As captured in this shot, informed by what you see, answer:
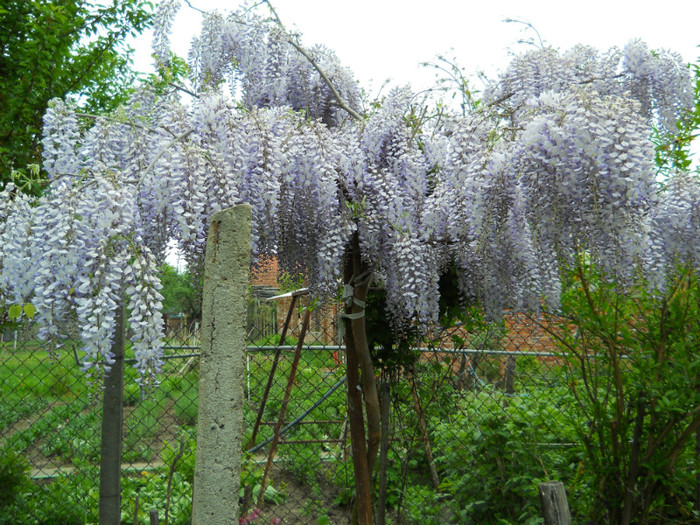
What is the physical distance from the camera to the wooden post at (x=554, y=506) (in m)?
2.22

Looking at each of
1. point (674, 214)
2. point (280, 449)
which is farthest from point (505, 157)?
point (280, 449)

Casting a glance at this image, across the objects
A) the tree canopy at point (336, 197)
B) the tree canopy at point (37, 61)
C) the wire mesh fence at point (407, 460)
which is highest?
the tree canopy at point (37, 61)

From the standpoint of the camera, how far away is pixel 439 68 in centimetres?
351

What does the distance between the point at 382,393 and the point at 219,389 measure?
7.06ft

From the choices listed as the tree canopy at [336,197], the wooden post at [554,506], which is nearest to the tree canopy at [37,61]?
the tree canopy at [336,197]

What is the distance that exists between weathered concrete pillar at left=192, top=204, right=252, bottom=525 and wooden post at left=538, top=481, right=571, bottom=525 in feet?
4.44

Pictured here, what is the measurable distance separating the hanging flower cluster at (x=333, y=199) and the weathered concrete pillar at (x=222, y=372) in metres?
0.56

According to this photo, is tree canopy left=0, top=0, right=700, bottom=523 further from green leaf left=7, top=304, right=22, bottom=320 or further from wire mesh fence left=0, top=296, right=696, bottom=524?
wire mesh fence left=0, top=296, right=696, bottom=524

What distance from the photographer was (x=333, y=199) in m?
2.55

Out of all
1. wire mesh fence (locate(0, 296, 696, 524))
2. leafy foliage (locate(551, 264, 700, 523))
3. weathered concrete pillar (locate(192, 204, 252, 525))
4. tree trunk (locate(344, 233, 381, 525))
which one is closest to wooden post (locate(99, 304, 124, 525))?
wire mesh fence (locate(0, 296, 696, 524))

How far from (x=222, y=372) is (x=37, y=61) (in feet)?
11.3

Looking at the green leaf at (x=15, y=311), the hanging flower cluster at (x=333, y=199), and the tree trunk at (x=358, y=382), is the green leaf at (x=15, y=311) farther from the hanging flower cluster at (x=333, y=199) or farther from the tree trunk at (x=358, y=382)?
the tree trunk at (x=358, y=382)

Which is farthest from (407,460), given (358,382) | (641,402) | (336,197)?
(336,197)

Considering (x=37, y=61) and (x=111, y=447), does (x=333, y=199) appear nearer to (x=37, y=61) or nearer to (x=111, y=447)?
(x=111, y=447)
